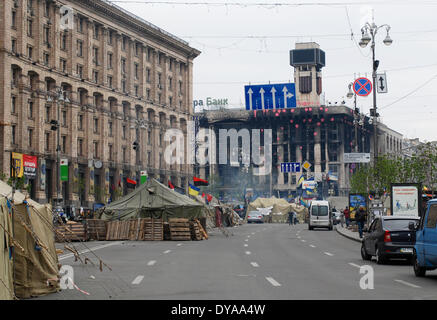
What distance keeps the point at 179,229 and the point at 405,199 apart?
12688mm

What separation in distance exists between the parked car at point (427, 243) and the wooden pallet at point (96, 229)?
86.7 feet

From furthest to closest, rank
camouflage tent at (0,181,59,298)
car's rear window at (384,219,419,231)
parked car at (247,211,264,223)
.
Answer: parked car at (247,211,264,223) < car's rear window at (384,219,419,231) < camouflage tent at (0,181,59,298)

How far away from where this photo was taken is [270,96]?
5722 cm

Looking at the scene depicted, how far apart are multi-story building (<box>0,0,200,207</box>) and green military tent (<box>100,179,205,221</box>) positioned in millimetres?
19395

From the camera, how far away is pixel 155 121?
104 metres

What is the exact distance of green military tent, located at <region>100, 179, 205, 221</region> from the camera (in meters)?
44.4

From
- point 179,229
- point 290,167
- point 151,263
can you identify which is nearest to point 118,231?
point 179,229

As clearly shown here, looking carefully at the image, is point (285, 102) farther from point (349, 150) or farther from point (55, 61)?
point (349, 150)

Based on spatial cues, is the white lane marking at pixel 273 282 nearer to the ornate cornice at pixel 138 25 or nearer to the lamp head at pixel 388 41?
the lamp head at pixel 388 41

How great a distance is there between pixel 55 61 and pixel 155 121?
2601 cm

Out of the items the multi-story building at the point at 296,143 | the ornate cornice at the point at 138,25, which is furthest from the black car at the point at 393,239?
the multi-story building at the point at 296,143

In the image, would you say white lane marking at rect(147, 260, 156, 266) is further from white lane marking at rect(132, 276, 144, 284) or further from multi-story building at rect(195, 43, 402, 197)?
multi-story building at rect(195, 43, 402, 197)

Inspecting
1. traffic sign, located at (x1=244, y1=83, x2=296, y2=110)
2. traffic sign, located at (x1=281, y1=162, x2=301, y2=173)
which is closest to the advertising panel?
traffic sign, located at (x1=244, y1=83, x2=296, y2=110)

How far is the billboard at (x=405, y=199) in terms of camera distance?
3919 centimetres
